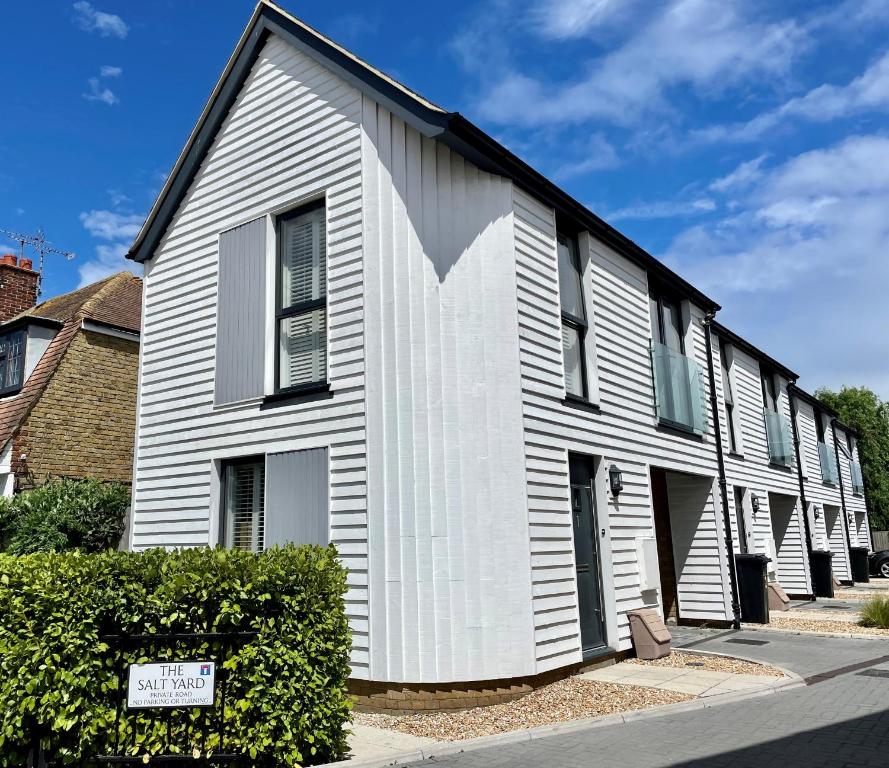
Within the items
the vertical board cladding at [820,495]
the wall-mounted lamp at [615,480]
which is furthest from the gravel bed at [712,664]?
the vertical board cladding at [820,495]

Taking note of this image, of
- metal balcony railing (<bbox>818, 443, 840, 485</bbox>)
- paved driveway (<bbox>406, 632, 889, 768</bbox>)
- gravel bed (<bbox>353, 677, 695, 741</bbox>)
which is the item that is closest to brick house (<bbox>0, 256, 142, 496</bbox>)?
gravel bed (<bbox>353, 677, 695, 741</bbox>)

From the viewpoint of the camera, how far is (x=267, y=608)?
19.7 ft

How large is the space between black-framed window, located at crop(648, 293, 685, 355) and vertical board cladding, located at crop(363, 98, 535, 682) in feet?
18.0

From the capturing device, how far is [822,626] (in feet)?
46.4

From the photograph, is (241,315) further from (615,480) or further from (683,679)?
(683,679)

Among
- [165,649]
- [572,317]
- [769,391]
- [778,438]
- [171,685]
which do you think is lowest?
[171,685]

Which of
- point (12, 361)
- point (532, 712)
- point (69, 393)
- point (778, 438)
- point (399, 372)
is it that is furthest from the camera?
point (778, 438)

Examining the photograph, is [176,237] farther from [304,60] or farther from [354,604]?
[354,604]

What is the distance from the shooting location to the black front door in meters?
9.88

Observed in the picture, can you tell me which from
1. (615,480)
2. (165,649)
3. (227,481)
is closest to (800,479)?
(615,480)

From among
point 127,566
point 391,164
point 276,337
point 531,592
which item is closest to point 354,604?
point 531,592

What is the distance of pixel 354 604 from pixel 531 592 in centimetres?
202

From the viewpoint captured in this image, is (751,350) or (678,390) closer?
(678,390)

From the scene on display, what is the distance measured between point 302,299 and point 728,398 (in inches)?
454
